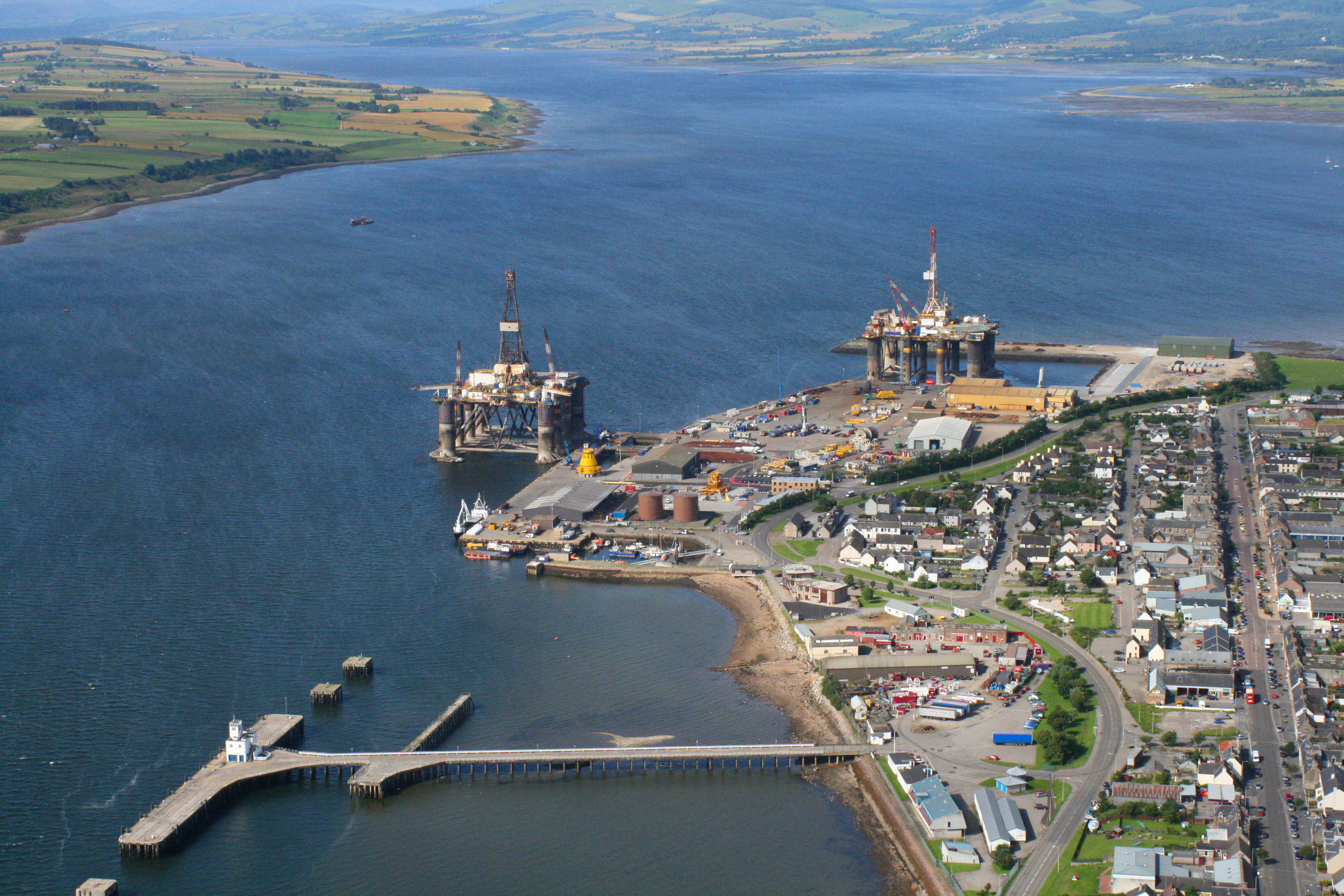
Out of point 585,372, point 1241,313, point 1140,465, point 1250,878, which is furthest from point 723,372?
point 1250,878

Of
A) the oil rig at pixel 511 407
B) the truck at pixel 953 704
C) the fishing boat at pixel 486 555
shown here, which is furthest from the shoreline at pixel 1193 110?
the truck at pixel 953 704

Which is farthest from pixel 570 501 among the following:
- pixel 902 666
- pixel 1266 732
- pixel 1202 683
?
pixel 1266 732

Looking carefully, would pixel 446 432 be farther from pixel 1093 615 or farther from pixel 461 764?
pixel 1093 615

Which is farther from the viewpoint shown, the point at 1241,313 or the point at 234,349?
the point at 1241,313

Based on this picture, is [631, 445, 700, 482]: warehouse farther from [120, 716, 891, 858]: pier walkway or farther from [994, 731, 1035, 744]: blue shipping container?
[994, 731, 1035, 744]: blue shipping container

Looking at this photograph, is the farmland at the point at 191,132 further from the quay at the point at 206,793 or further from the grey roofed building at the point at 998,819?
the grey roofed building at the point at 998,819

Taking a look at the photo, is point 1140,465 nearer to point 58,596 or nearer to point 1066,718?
point 1066,718

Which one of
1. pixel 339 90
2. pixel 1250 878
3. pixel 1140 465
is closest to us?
pixel 1250 878
